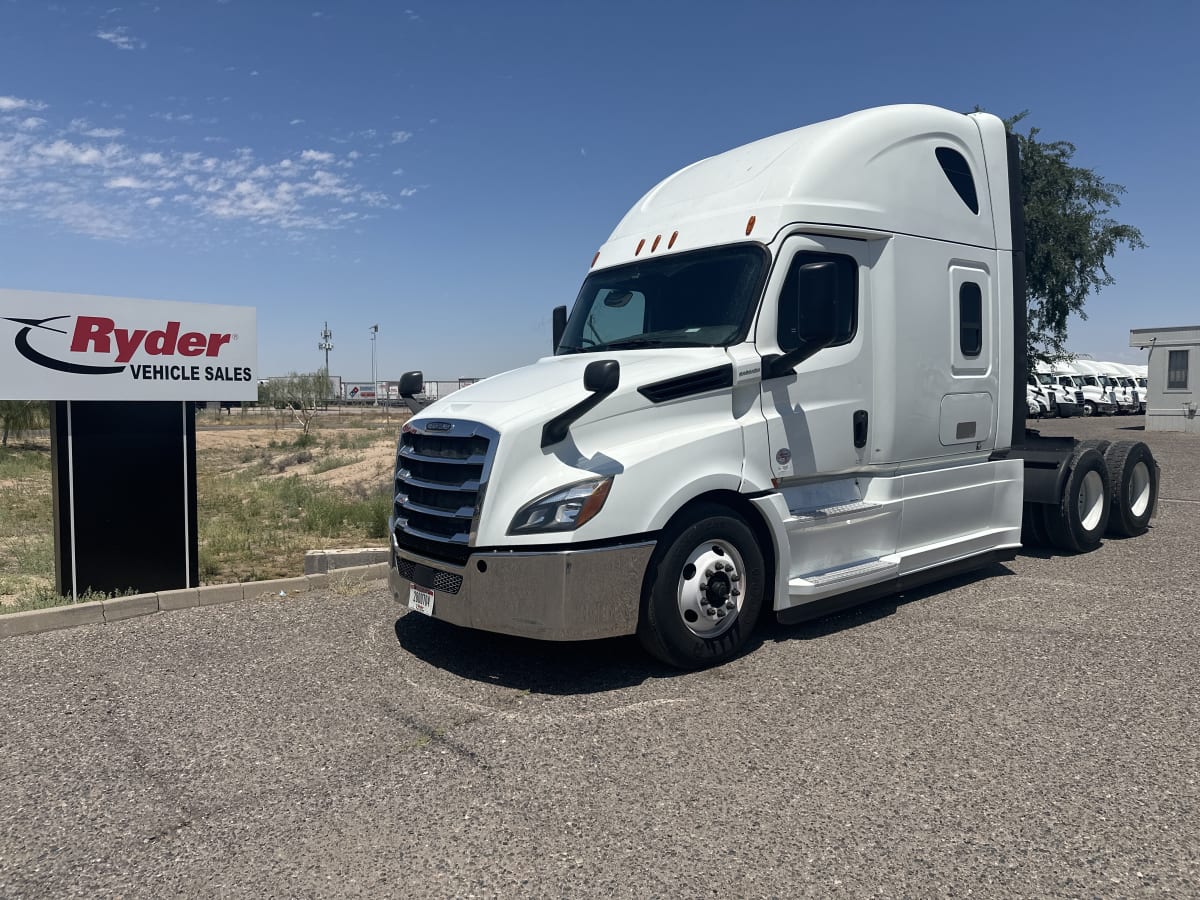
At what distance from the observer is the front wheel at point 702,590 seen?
5.06 metres

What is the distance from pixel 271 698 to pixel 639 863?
267 centimetres

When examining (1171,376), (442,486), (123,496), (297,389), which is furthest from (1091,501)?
(297,389)

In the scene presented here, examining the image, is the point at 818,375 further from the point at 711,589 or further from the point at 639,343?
the point at 711,589

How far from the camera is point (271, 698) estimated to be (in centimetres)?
492

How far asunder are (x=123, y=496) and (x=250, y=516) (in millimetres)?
6234

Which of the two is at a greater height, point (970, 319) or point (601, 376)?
point (970, 319)

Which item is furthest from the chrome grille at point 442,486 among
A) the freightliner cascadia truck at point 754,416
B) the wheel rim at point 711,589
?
the wheel rim at point 711,589

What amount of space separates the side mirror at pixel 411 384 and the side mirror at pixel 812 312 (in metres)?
2.65

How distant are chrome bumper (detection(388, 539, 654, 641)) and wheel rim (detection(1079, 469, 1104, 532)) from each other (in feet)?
21.7

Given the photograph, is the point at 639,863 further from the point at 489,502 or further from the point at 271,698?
the point at 271,698

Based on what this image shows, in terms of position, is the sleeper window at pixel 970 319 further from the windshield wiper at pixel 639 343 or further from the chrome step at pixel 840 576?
the windshield wiper at pixel 639 343

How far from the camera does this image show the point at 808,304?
18.6ft

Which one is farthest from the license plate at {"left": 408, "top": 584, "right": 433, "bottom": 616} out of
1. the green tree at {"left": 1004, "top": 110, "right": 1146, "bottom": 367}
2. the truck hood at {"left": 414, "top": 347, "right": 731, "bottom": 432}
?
the green tree at {"left": 1004, "top": 110, "right": 1146, "bottom": 367}

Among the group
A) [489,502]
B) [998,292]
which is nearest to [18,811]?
[489,502]
